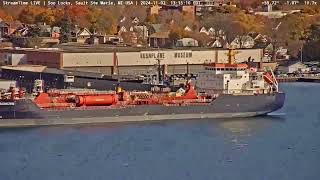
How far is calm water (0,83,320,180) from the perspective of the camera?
399 inches

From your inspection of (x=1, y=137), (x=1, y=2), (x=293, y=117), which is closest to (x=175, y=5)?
(x=1, y=2)

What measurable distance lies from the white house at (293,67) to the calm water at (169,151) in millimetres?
7986

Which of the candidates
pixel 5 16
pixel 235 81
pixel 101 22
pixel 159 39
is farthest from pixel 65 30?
pixel 235 81

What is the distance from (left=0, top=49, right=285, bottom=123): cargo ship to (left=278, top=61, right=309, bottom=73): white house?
6515 mm

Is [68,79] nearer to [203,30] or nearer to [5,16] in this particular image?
[203,30]

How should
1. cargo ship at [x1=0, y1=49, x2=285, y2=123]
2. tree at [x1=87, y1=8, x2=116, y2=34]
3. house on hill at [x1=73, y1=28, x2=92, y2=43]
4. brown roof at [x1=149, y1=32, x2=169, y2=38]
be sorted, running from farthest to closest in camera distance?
A: tree at [x1=87, y1=8, x2=116, y2=34] → brown roof at [x1=149, y1=32, x2=169, y2=38] → house on hill at [x1=73, y1=28, x2=92, y2=43] → cargo ship at [x1=0, y1=49, x2=285, y2=123]

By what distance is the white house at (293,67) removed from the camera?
73.3 feet

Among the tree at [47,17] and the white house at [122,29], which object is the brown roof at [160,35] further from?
the tree at [47,17]

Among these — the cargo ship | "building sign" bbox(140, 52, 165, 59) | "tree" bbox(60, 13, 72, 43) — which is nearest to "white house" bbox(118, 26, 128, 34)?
"tree" bbox(60, 13, 72, 43)

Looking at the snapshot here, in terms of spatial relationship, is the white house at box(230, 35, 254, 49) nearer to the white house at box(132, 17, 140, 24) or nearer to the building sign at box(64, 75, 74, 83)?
the white house at box(132, 17, 140, 24)

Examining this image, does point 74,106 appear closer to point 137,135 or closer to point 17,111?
point 17,111

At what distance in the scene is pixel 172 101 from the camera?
574 inches

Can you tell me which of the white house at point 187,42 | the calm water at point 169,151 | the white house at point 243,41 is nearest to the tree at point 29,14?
the white house at point 187,42

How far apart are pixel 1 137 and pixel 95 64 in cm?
795
